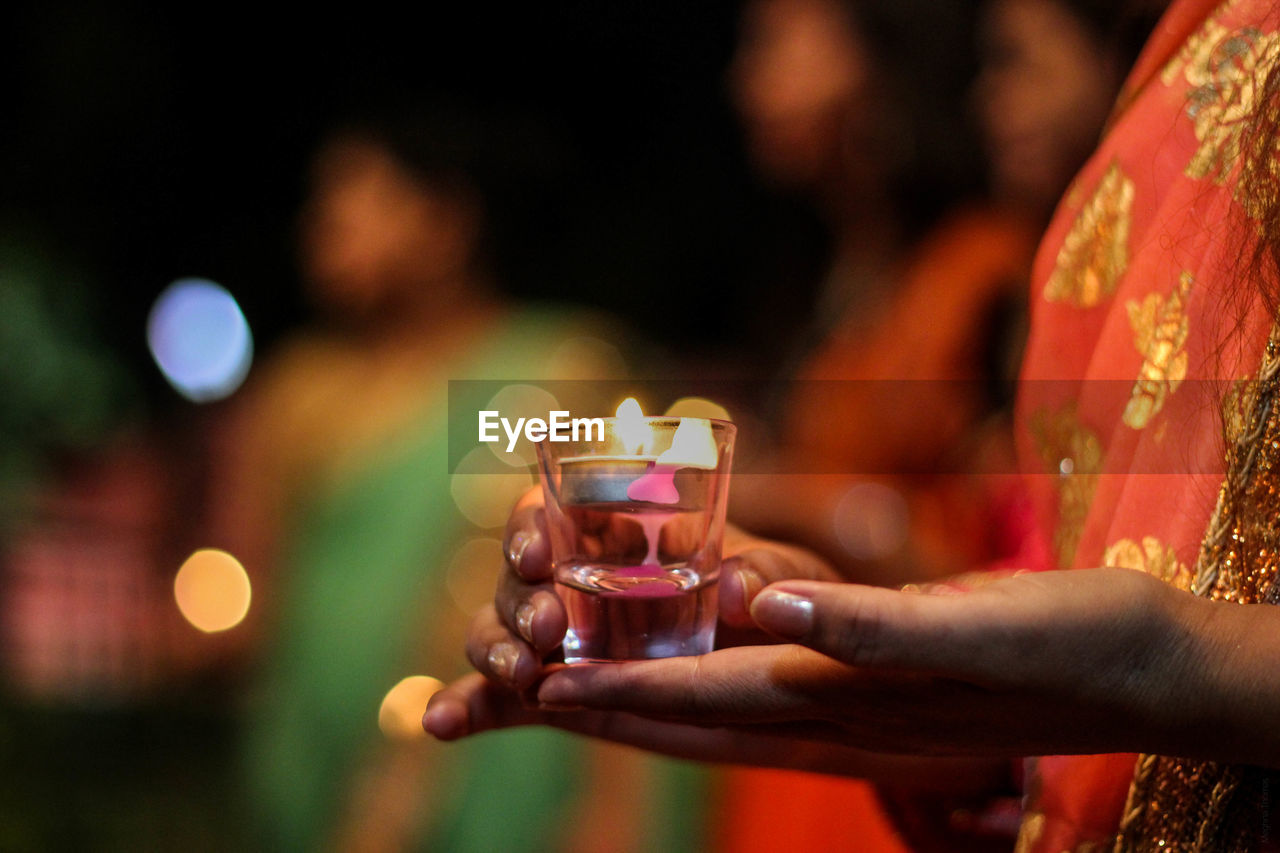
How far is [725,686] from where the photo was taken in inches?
15.8

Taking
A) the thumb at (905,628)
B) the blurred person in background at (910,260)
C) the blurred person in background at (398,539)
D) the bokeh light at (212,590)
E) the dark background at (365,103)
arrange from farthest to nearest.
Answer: the dark background at (365,103) < the bokeh light at (212,590) < the blurred person in background at (398,539) < the blurred person in background at (910,260) < the thumb at (905,628)

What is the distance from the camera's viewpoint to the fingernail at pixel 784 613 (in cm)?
32

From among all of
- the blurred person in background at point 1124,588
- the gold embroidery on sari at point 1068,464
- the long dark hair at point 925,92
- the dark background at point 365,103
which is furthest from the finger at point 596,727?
the dark background at point 365,103

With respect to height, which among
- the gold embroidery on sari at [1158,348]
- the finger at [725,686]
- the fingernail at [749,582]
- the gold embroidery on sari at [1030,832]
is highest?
the gold embroidery on sari at [1158,348]

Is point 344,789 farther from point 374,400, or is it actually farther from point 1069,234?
point 1069,234

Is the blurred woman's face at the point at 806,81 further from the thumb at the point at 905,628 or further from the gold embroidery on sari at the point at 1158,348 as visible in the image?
the thumb at the point at 905,628

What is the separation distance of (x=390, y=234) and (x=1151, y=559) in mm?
1509

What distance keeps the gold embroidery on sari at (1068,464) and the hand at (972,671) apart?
21 cm

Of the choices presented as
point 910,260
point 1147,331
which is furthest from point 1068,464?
point 910,260

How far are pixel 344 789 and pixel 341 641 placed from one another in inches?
9.3

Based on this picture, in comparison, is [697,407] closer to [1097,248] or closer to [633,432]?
[1097,248]

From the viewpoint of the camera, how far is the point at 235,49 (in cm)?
264

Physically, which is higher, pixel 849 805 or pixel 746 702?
pixel 746 702

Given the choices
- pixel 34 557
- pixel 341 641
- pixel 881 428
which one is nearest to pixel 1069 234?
pixel 881 428
